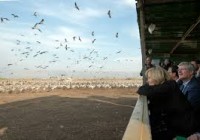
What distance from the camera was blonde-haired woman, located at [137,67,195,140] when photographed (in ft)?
13.5

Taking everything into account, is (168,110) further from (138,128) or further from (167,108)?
(138,128)

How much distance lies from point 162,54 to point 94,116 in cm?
733

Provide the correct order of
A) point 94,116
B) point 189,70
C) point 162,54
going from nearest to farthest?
point 189,70 < point 94,116 < point 162,54

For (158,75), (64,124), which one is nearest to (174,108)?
(158,75)

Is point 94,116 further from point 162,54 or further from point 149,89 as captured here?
point 149,89

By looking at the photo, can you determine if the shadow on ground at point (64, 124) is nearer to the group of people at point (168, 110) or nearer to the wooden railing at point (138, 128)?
the group of people at point (168, 110)

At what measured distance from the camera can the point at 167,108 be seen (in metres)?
4.18

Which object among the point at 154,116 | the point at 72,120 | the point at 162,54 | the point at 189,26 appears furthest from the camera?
the point at 162,54

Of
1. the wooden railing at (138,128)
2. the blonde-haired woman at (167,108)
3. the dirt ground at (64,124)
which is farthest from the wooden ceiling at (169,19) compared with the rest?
the wooden railing at (138,128)

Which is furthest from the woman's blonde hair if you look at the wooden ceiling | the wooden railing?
the wooden ceiling

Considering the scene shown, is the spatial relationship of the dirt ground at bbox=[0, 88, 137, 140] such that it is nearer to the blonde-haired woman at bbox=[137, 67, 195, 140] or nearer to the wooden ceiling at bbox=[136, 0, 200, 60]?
the wooden ceiling at bbox=[136, 0, 200, 60]

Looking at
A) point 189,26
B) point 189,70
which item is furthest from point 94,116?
point 189,70

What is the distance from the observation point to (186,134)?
4102mm

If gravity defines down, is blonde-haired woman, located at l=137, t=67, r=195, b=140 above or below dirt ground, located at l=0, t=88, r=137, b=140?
above
